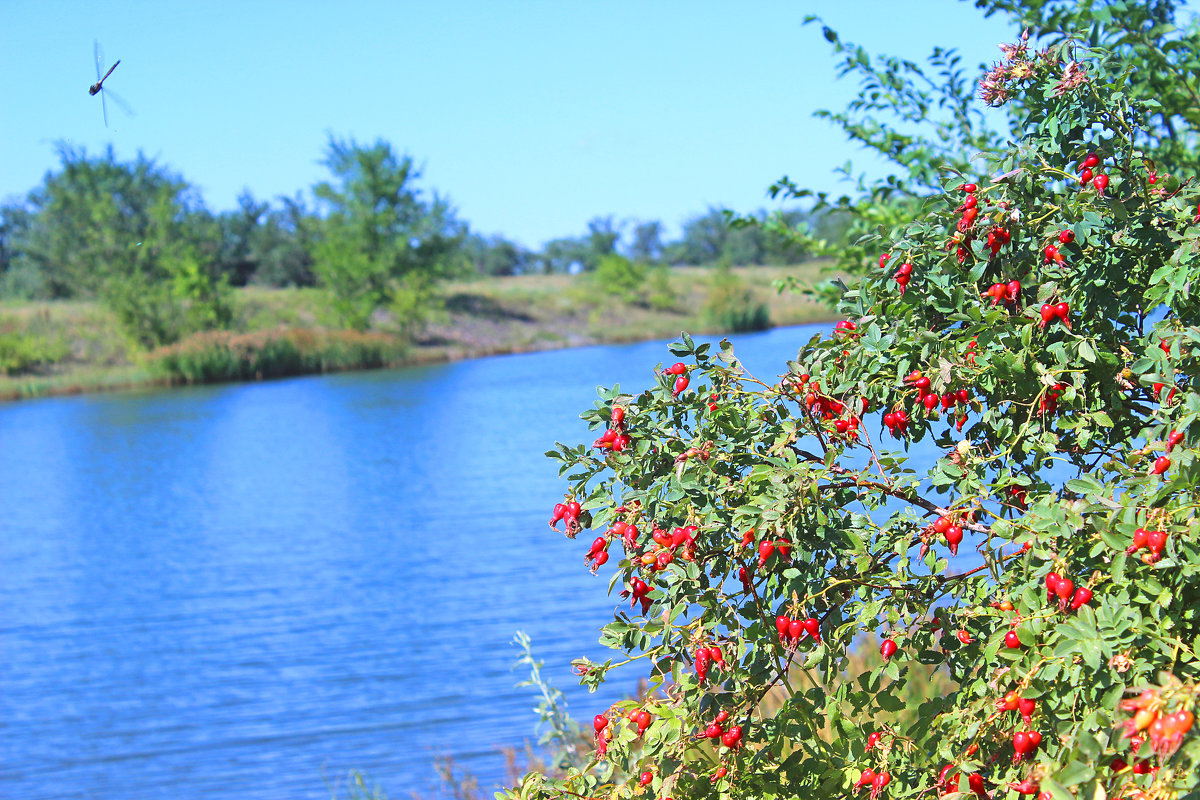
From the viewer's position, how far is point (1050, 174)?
239cm

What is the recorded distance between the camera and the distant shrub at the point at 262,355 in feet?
129

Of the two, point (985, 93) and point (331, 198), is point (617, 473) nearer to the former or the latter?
point (985, 93)

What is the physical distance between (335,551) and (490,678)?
205 inches

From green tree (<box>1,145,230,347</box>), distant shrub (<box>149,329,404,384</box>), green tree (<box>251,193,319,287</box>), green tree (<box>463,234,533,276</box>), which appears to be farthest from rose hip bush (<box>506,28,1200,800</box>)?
green tree (<box>463,234,533,276</box>)

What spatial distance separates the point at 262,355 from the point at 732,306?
88.0 ft

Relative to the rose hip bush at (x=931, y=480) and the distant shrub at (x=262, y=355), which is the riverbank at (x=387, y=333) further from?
the rose hip bush at (x=931, y=480)

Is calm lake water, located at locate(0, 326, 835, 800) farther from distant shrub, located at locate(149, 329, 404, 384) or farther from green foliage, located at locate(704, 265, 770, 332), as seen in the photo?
green foliage, located at locate(704, 265, 770, 332)

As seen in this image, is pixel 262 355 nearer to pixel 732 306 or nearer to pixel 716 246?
pixel 732 306

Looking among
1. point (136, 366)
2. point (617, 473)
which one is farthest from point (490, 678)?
point (136, 366)

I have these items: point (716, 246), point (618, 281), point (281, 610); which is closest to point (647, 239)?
point (716, 246)

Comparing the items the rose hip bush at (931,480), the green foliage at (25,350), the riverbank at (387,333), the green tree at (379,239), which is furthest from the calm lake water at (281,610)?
the green tree at (379,239)

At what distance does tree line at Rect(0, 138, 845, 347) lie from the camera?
44.4 m

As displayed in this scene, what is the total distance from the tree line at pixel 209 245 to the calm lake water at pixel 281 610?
23566 millimetres

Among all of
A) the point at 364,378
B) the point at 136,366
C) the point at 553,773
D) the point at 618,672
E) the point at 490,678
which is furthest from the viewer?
the point at 136,366
